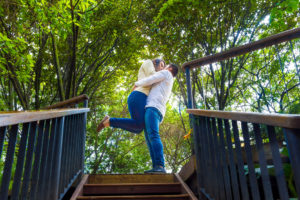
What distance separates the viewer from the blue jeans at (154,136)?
2.50 m

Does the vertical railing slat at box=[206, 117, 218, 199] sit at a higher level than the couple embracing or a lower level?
lower

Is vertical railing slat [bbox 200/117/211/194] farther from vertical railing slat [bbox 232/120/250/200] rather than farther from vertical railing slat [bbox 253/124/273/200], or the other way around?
vertical railing slat [bbox 253/124/273/200]

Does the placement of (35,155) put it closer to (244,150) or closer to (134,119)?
(244,150)

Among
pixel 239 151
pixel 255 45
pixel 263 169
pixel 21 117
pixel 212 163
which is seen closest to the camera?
pixel 263 169

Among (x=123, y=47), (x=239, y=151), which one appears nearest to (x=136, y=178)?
(x=239, y=151)

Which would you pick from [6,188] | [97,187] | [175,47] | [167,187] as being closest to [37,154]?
[6,188]

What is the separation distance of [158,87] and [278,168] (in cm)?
206

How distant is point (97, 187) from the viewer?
2.34 metres

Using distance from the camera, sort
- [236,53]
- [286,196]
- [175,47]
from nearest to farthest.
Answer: [286,196] → [236,53] → [175,47]

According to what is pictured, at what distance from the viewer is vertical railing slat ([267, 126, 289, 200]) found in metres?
0.81

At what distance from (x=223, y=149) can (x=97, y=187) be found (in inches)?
59.8

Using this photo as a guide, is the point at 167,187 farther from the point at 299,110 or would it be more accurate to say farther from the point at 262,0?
the point at 262,0

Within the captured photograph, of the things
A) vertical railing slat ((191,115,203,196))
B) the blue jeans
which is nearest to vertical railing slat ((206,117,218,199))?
vertical railing slat ((191,115,203,196))

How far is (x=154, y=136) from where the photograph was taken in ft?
8.41
